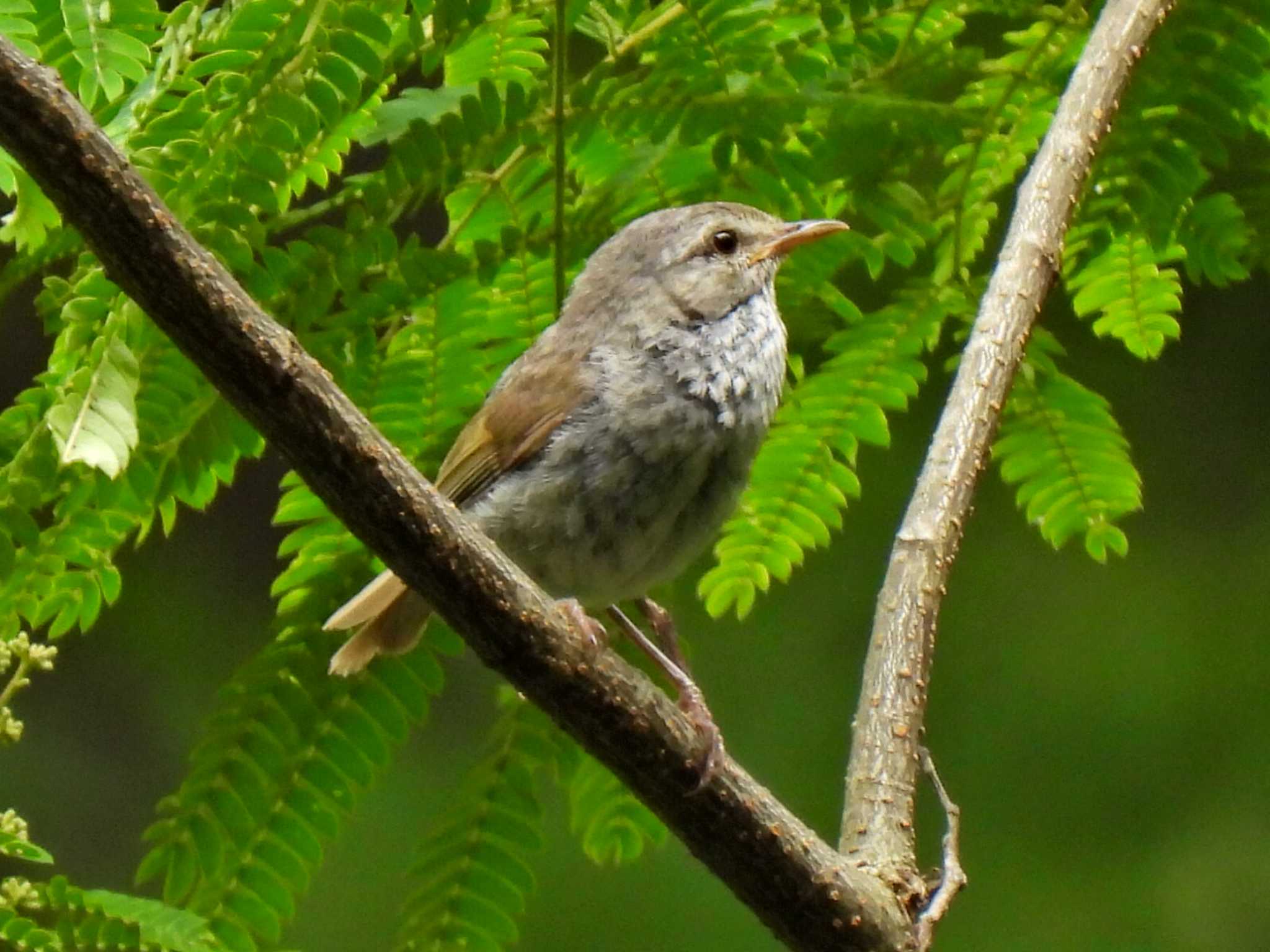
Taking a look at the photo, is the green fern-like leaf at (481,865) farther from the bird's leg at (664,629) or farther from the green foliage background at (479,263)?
the bird's leg at (664,629)

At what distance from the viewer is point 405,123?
2.73 m

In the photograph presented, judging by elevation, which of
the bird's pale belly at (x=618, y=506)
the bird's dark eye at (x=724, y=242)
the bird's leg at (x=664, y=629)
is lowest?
the bird's leg at (x=664, y=629)

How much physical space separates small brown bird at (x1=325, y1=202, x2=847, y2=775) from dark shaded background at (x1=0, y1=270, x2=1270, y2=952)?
254cm

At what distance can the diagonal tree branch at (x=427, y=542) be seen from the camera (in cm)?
186

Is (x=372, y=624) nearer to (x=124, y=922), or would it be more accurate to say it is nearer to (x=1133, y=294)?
(x=124, y=922)

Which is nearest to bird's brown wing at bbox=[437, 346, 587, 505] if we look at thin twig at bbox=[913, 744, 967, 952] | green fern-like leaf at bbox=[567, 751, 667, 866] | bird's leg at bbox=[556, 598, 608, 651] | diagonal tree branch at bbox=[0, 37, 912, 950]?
bird's leg at bbox=[556, 598, 608, 651]

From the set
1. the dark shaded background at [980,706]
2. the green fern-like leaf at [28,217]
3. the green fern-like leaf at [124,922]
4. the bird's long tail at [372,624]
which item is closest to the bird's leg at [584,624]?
the bird's long tail at [372,624]

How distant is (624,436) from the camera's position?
3145 mm

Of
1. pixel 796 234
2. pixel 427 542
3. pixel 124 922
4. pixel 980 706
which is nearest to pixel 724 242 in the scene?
pixel 796 234

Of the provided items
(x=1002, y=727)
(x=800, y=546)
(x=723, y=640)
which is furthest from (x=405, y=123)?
(x=1002, y=727)

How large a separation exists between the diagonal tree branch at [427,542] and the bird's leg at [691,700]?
0.07 ft

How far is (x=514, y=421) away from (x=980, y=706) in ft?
12.6

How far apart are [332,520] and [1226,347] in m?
4.69

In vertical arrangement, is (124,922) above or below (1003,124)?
below
